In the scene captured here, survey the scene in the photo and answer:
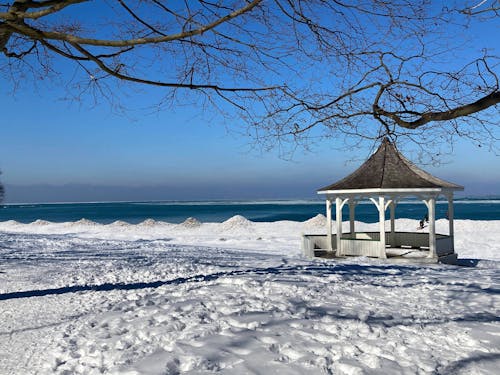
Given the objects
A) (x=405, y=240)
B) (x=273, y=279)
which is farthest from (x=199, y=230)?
(x=273, y=279)

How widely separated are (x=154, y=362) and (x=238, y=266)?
7608 mm

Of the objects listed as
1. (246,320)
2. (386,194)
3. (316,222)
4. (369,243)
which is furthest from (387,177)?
(316,222)

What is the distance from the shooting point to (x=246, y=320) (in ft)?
23.2

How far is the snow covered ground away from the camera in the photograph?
18.5 ft

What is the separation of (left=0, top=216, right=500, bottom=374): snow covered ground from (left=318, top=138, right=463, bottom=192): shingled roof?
436 centimetres

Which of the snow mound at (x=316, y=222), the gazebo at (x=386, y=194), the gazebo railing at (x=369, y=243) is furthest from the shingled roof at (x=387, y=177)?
the snow mound at (x=316, y=222)

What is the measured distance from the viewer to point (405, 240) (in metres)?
20.5

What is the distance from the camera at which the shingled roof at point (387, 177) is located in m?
16.6

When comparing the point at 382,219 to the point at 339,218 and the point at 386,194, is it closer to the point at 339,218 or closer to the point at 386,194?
the point at 386,194

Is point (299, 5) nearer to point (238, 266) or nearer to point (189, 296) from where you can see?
point (189, 296)

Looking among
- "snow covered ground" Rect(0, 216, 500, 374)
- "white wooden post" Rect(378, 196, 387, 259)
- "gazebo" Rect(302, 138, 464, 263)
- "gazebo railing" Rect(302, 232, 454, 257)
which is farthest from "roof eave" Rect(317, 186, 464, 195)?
"snow covered ground" Rect(0, 216, 500, 374)

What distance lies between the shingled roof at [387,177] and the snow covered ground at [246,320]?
4.36 metres

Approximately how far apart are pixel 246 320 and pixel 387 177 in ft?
36.8

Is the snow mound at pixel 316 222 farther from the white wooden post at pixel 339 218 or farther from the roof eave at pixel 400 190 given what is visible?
the roof eave at pixel 400 190
